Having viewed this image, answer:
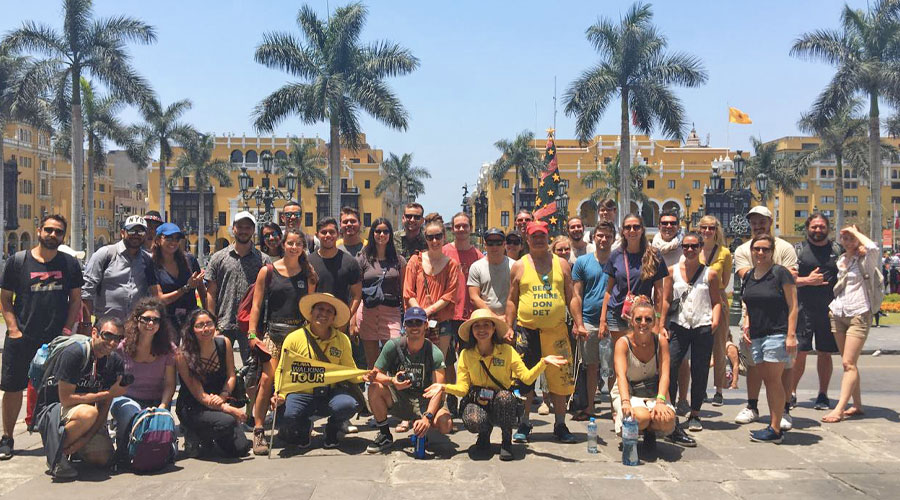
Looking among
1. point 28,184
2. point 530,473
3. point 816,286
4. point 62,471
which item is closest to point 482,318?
point 530,473

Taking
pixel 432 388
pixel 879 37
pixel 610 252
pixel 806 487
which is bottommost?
pixel 806 487

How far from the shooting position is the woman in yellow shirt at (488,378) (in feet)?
18.4

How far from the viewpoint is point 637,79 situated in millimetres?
29109

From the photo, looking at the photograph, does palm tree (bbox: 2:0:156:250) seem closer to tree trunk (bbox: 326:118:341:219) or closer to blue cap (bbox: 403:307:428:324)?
tree trunk (bbox: 326:118:341:219)

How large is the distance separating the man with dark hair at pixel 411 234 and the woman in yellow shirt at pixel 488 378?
2007mm

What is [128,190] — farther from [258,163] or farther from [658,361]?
[658,361]

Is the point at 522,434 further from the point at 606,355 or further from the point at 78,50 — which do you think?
the point at 78,50

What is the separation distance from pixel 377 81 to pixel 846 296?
22585 millimetres

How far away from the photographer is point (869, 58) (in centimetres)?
2883

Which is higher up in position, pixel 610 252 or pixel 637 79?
pixel 637 79

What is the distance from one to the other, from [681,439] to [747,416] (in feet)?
3.64

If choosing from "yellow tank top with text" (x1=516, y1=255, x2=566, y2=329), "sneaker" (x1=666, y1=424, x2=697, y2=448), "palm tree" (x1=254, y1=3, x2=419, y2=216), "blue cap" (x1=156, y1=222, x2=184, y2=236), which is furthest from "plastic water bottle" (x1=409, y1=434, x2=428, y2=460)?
"palm tree" (x1=254, y1=3, x2=419, y2=216)

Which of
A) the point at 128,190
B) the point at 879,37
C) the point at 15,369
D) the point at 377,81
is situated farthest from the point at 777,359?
the point at 128,190

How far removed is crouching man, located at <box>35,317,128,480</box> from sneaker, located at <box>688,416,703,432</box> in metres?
4.74
